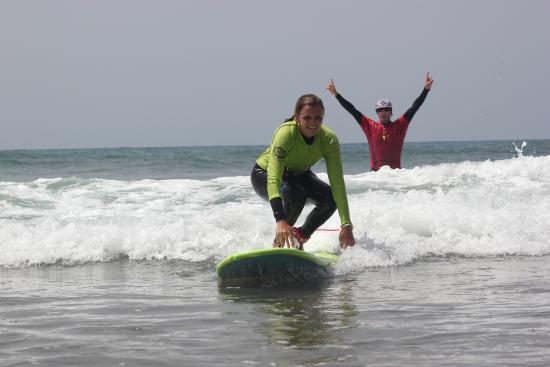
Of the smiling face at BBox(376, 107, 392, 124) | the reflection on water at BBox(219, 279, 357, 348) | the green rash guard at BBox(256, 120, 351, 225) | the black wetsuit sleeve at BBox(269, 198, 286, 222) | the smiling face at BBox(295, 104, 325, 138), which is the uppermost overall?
the smiling face at BBox(376, 107, 392, 124)

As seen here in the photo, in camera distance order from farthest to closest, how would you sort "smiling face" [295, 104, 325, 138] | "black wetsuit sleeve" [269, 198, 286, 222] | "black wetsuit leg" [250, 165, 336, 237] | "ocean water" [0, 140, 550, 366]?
"black wetsuit leg" [250, 165, 336, 237], "smiling face" [295, 104, 325, 138], "black wetsuit sleeve" [269, 198, 286, 222], "ocean water" [0, 140, 550, 366]

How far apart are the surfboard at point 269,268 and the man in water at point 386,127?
3883mm

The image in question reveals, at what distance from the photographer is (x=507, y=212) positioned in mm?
10367

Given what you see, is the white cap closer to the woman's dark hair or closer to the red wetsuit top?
the red wetsuit top

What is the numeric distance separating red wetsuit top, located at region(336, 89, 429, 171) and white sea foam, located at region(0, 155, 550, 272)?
0.69m

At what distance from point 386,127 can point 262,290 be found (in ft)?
15.1

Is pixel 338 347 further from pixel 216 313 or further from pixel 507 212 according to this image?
pixel 507 212

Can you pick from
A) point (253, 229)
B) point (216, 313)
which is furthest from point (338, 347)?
point (253, 229)

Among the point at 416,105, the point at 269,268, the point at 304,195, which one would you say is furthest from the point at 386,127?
the point at 269,268

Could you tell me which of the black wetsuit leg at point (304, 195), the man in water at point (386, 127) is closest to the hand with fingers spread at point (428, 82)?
the man in water at point (386, 127)

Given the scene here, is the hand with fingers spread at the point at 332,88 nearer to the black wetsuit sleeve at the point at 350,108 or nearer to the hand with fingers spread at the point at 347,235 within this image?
the black wetsuit sleeve at the point at 350,108

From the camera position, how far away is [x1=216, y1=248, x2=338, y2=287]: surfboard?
21.5ft

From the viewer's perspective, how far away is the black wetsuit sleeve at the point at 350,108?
10.1 metres

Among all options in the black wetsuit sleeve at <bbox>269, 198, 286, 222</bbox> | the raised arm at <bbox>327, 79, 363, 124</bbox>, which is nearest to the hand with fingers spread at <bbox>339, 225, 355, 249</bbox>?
the black wetsuit sleeve at <bbox>269, 198, 286, 222</bbox>
